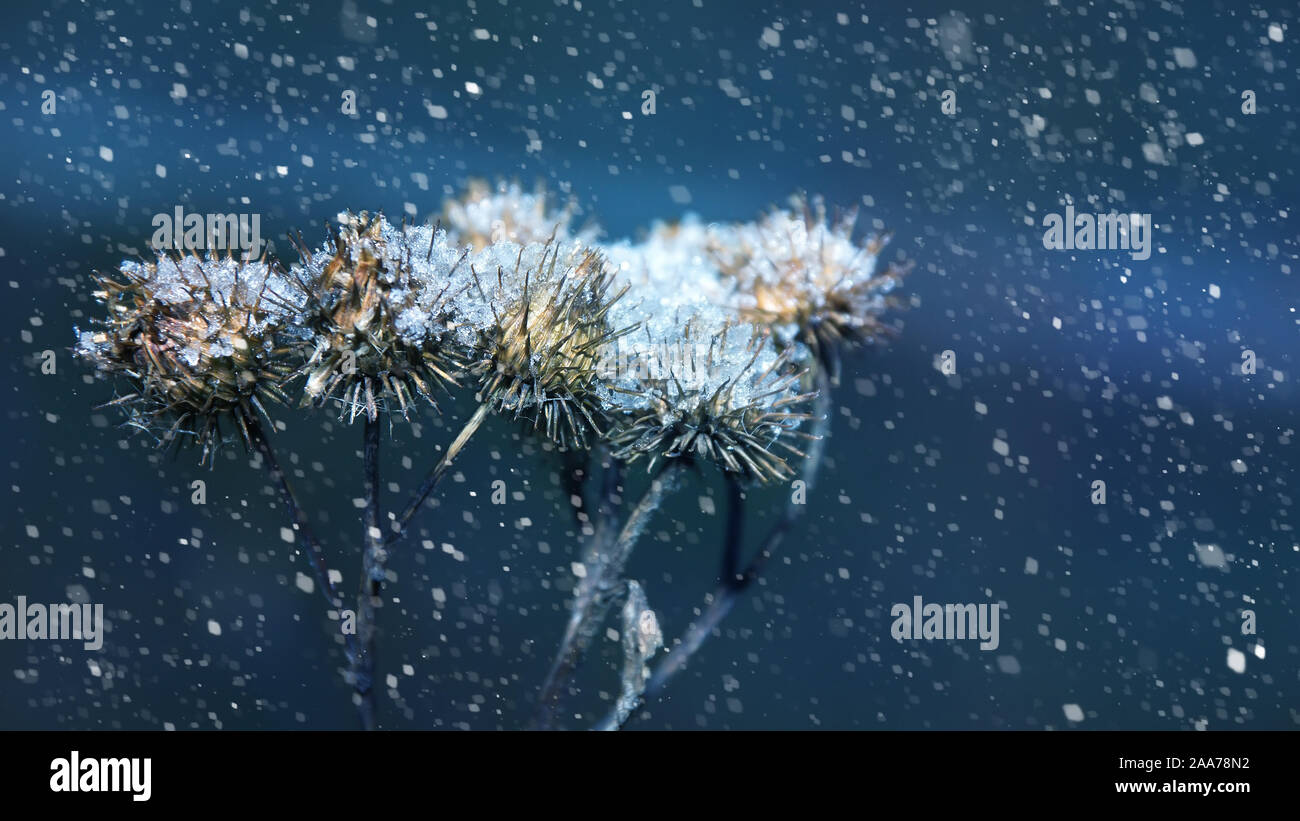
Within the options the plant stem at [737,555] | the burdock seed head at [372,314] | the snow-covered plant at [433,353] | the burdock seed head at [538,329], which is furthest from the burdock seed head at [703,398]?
the plant stem at [737,555]

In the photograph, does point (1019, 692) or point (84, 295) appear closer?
point (84, 295)

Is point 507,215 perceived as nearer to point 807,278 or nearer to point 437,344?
Answer: point 437,344

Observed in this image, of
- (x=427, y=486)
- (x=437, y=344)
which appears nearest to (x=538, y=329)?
(x=437, y=344)

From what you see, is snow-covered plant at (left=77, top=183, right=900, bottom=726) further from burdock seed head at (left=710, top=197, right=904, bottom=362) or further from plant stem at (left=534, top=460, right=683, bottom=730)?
burdock seed head at (left=710, top=197, right=904, bottom=362)

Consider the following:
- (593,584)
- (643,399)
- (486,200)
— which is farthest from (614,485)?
(486,200)

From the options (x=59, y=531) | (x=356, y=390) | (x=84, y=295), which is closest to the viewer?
(x=356, y=390)

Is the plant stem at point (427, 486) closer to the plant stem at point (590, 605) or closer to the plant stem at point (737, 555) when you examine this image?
the plant stem at point (590, 605)
